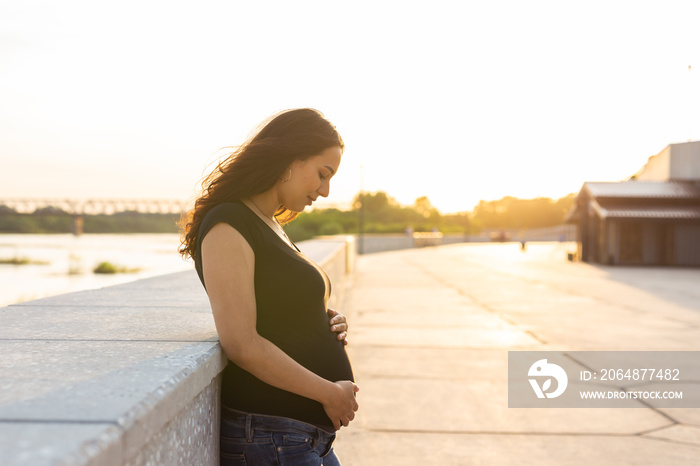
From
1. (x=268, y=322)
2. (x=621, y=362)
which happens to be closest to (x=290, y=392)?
(x=268, y=322)

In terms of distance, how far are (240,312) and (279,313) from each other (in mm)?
212

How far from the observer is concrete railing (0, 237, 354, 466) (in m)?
1.11

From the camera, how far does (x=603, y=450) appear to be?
4395 mm

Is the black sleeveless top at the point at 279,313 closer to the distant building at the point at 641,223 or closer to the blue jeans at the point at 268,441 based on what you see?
the blue jeans at the point at 268,441

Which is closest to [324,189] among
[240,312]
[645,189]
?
[240,312]

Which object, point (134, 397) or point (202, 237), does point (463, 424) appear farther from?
point (134, 397)

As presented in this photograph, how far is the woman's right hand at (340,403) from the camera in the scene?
202 cm

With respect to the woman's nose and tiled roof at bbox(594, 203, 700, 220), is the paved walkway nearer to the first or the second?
the woman's nose

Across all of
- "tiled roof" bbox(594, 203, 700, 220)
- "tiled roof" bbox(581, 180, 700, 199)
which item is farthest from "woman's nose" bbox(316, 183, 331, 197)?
"tiled roof" bbox(581, 180, 700, 199)

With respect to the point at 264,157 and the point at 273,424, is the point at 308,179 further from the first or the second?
the point at 273,424

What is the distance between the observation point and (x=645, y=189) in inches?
1164

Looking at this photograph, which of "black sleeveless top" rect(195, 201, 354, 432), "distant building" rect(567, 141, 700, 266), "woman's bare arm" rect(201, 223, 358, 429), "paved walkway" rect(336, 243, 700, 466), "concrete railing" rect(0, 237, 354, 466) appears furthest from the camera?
"distant building" rect(567, 141, 700, 266)

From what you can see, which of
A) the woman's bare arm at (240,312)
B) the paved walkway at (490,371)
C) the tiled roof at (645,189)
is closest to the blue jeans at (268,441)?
the woman's bare arm at (240,312)

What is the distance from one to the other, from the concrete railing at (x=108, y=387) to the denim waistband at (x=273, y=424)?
91mm
